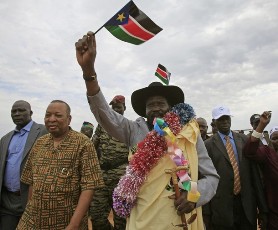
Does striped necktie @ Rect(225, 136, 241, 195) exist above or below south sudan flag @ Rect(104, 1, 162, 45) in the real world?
below

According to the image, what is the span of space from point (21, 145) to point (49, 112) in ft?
4.62

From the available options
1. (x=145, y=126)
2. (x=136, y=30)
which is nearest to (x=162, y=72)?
(x=136, y=30)

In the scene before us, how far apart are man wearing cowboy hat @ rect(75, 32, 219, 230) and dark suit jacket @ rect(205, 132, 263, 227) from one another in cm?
183

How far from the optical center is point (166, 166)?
287cm

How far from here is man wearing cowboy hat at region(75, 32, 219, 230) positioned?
2.69 metres

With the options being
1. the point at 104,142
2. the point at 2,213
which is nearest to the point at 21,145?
the point at 2,213

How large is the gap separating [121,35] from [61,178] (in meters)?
1.48

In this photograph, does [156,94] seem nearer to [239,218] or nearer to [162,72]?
[239,218]

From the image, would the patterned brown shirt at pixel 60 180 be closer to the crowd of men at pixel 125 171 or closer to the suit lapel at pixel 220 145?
the crowd of men at pixel 125 171

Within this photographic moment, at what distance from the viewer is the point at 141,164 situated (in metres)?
2.84

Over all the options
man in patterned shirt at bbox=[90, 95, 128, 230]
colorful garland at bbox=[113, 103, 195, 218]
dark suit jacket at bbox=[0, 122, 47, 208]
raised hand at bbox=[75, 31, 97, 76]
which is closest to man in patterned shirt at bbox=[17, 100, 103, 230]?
colorful garland at bbox=[113, 103, 195, 218]

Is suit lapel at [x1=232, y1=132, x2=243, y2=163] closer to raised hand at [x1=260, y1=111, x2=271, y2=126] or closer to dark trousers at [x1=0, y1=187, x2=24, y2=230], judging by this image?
raised hand at [x1=260, y1=111, x2=271, y2=126]

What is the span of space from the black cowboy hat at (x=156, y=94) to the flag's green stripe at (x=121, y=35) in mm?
446

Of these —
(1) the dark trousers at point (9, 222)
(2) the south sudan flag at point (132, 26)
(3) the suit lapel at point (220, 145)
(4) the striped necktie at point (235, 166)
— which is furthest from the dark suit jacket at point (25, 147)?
(4) the striped necktie at point (235, 166)
